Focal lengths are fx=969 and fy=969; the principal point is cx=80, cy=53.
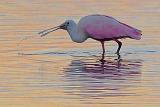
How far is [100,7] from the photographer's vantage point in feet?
81.0

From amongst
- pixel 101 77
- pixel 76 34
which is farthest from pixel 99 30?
pixel 101 77

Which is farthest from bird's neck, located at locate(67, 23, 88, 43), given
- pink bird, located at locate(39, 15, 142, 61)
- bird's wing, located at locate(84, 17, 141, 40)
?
bird's wing, located at locate(84, 17, 141, 40)

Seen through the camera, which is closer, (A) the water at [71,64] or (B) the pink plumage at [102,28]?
(A) the water at [71,64]

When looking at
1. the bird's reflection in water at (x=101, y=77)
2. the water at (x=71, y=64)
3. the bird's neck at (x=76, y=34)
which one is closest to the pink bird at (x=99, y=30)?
the bird's neck at (x=76, y=34)

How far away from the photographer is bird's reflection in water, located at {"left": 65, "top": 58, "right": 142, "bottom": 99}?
504 inches

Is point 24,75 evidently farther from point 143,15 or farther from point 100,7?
point 100,7

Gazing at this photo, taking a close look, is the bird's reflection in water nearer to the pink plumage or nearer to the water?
the water

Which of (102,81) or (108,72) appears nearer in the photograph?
(102,81)

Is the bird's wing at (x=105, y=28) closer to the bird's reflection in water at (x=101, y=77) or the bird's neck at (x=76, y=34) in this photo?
the bird's neck at (x=76, y=34)

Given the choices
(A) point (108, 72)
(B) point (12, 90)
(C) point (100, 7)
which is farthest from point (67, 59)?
(C) point (100, 7)

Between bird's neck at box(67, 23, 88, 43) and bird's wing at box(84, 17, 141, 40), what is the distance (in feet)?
0.45

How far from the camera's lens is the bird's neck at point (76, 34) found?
17.6 metres

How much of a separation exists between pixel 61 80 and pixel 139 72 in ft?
4.86

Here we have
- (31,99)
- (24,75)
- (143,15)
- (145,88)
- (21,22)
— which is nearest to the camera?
(31,99)
